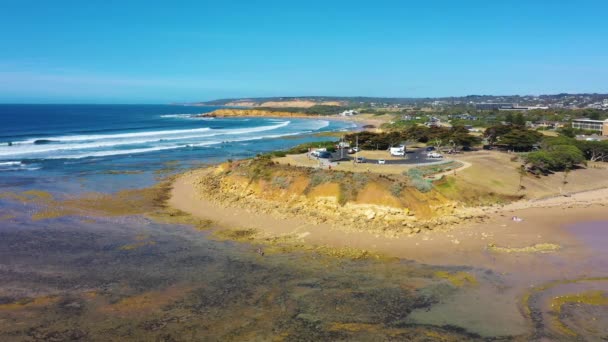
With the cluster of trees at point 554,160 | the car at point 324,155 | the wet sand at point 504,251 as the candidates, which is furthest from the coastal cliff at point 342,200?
the cluster of trees at point 554,160

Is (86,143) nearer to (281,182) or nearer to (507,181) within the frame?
(281,182)

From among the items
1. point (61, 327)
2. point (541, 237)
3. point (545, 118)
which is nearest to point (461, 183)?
point (541, 237)

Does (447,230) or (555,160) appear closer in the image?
(447,230)

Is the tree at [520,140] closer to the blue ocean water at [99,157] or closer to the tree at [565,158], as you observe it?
the tree at [565,158]

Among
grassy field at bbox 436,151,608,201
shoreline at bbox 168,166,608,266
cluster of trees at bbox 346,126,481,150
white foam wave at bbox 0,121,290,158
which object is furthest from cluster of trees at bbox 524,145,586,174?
white foam wave at bbox 0,121,290,158

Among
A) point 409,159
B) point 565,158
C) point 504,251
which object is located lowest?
point 504,251

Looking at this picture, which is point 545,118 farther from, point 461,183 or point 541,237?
point 541,237

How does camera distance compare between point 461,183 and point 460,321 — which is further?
point 461,183

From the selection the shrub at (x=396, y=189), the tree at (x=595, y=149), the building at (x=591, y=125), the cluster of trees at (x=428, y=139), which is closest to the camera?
the shrub at (x=396, y=189)

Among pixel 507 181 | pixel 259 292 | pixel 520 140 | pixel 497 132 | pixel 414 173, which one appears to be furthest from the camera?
pixel 497 132

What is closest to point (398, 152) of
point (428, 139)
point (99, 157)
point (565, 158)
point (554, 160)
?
point (554, 160)

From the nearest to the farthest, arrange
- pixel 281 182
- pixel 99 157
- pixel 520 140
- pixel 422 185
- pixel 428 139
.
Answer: pixel 422 185 < pixel 281 182 < pixel 520 140 < pixel 99 157 < pixel 428 139
